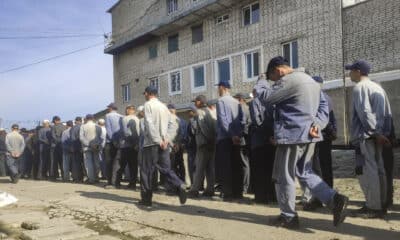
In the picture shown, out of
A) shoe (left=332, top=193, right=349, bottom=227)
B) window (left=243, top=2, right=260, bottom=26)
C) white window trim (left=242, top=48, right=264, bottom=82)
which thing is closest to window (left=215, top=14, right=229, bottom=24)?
window (left=243, top=2, right=260, bottom=26)

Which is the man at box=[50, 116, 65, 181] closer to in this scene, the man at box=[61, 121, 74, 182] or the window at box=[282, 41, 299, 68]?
the man at box=[61, 121, 74, 182]

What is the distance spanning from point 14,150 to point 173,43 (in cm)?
1452

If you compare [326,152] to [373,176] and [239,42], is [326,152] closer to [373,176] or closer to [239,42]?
[373,176]

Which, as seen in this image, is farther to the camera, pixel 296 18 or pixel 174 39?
pixel 174 39

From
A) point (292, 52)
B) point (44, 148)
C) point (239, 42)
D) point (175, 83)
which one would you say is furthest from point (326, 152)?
point (175, 83)

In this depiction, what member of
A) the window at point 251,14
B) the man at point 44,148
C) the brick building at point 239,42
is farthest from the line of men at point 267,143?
the window at point 251,14

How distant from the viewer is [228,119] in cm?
740

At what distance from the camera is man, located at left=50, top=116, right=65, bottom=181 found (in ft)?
43.5

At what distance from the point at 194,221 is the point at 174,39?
71.3 ft

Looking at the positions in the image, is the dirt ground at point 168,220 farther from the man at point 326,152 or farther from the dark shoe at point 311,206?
the man at point 326,152

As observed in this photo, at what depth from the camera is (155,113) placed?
7074mm

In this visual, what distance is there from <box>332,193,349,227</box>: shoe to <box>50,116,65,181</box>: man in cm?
1007

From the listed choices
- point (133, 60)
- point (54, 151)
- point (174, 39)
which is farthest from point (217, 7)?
point (54, 151)

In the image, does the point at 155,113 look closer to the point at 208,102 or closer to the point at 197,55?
the point at 208,102
